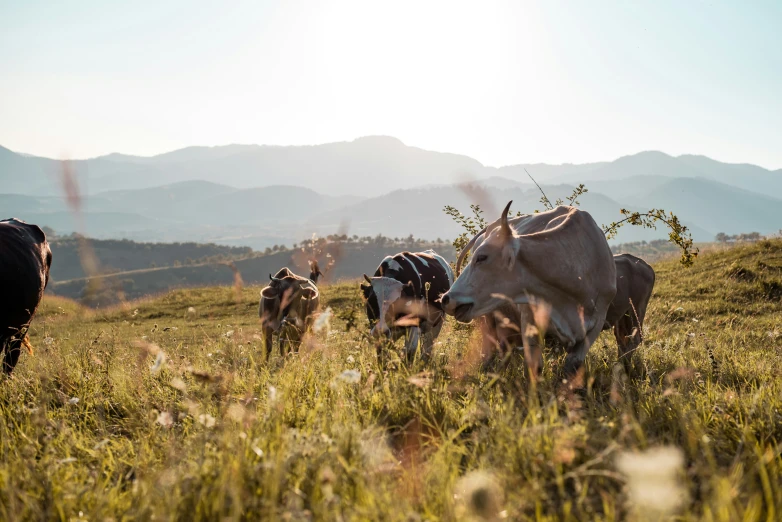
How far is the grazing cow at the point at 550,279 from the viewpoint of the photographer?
5.75 meters

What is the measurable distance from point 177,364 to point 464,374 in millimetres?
3549

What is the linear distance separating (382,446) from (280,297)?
224 inches

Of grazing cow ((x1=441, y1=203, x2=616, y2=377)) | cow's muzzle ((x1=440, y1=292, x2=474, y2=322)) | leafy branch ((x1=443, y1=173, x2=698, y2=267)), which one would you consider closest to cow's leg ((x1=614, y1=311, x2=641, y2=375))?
leafy branch ((x1=443, y1=173, x2=698, y2=267))

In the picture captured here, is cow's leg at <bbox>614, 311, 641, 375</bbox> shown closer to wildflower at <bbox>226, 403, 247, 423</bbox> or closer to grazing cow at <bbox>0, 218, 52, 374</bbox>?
wildflower at <bbox>226, 403, 247, 423</bbox>

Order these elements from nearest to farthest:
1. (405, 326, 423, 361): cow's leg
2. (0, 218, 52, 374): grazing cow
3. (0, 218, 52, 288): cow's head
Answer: (0, 218, 52, 374): grazing cow < (405, 326, 423, 361): cow's leg < (0, 218, 52, 288): cow's head

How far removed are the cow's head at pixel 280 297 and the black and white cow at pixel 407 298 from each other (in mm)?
1514

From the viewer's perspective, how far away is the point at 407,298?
770 centimetres

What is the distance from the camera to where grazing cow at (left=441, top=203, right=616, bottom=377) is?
5.75 m

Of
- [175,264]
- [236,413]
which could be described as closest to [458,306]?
[236,413]

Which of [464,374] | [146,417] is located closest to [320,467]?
[146,417]

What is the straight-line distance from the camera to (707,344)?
330 inches

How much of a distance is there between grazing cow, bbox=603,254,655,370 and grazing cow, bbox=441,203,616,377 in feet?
4.52

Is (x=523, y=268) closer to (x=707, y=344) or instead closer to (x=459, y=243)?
(x=707, y=344)

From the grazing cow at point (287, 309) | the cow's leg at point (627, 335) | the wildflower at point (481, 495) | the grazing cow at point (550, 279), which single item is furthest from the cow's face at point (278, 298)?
the wildflower at point (481, 495)
